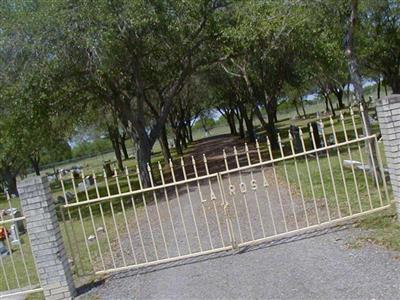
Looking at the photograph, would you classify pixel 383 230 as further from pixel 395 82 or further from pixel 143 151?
pixel 395 82

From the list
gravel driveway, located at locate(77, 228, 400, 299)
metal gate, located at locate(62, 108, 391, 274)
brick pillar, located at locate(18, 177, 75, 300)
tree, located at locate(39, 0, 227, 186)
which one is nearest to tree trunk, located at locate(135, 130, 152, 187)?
tree, located at locate(39, 0, 227, 186)

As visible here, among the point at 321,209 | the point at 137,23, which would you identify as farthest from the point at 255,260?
the point at 137,23

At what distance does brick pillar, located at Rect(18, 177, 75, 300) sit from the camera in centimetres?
723

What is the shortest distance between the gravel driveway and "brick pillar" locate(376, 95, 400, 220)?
1011 mm

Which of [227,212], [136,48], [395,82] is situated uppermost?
[136,48]

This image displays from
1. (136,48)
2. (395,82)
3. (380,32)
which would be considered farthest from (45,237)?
(395,82)

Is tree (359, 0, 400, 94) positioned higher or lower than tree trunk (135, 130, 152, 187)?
higher

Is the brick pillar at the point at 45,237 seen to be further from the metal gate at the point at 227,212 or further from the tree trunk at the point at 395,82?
the tree trunk at the point at 395,82

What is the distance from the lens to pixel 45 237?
7.26m

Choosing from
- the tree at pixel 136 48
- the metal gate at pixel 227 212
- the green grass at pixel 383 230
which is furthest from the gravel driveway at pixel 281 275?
the tree at pixel 136 48

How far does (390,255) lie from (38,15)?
12.2 metres

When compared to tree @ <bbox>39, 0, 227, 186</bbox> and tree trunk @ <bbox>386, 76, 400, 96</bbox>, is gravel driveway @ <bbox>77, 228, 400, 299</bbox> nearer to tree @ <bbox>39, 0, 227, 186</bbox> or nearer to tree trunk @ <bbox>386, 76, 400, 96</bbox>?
tree @ <bbox>39, 0, 227, 186</bbox>

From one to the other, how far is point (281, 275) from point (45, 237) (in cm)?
326

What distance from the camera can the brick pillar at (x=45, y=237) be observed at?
7.23 m
